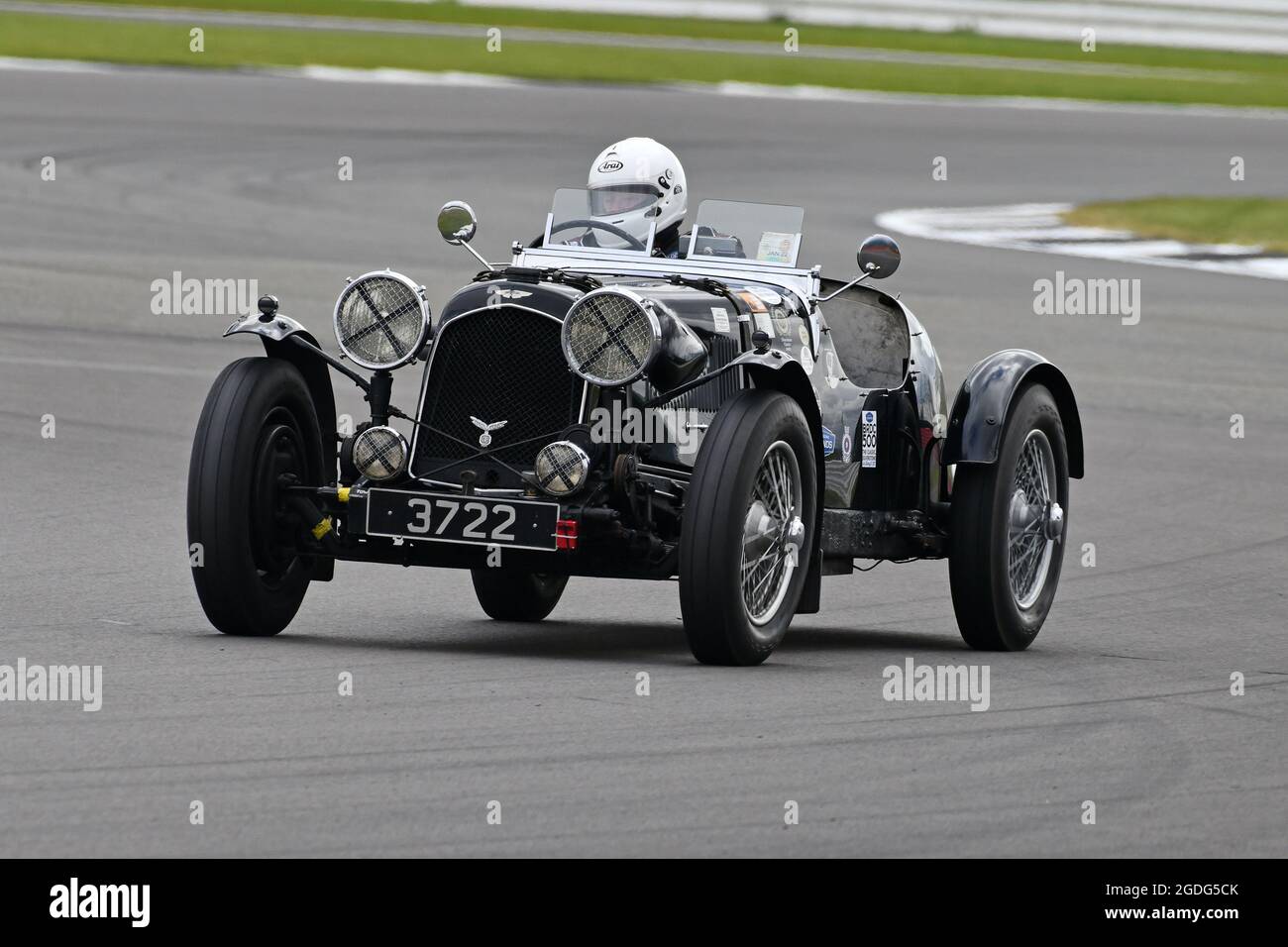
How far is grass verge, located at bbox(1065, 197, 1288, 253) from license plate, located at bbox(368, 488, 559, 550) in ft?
61.6

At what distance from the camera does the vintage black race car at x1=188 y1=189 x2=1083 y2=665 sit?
8414 millimetres

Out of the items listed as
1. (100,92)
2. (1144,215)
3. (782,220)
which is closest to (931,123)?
(1144,215)

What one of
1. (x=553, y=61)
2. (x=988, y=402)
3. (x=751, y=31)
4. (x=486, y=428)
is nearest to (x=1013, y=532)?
(x=988, y=402)

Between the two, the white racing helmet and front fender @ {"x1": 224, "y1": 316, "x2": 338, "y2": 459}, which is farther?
the white racing helmet

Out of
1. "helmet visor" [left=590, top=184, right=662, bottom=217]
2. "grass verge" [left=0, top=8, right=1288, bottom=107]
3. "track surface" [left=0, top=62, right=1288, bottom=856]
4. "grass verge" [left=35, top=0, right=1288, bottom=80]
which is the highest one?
"grass verge" [left=35, top=0, right=1288, bottom=80]

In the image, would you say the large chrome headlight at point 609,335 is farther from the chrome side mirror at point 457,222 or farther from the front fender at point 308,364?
the chrome side mirror at point 457,222

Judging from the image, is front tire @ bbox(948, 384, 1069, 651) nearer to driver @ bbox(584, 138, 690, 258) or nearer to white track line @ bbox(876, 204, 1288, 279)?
driver @ bbox(584, 138, 690, 258)

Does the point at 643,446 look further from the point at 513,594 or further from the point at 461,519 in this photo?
the point at 513,594

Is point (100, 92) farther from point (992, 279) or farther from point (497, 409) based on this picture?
point (497, 409)

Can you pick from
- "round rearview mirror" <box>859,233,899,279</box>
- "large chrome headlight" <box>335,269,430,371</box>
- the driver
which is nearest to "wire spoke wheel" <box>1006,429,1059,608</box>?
"round rearview mirror" <box>859,233,899,279</box>

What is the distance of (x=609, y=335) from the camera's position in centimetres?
848

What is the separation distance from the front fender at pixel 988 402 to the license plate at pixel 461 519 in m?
1.96

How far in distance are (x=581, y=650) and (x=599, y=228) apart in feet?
6.35
